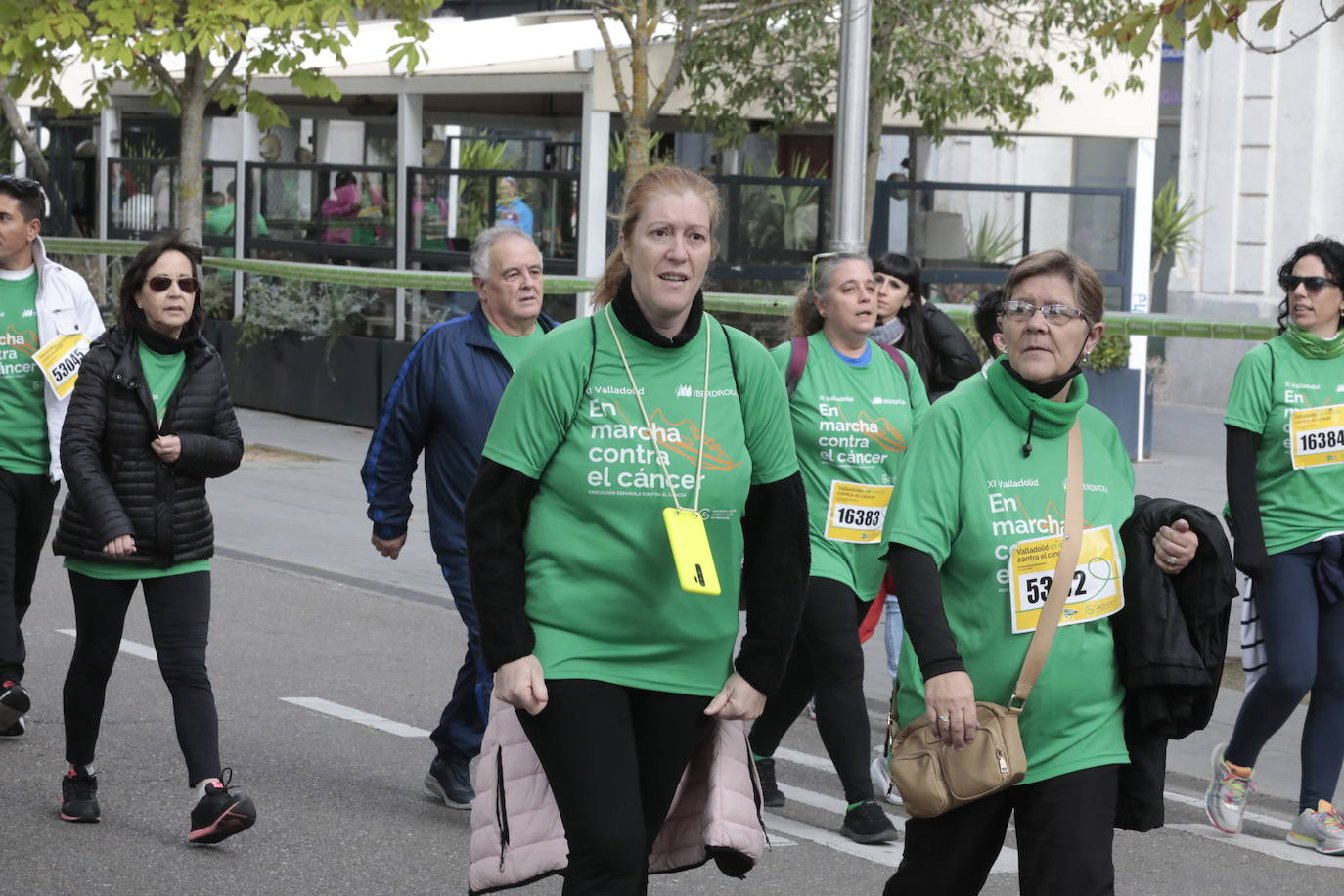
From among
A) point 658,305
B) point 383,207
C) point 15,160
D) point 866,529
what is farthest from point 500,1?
point 658,305

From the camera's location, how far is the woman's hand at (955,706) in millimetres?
3809

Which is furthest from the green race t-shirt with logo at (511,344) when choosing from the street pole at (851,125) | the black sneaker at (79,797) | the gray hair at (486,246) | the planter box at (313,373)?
the planter box at (313,373)

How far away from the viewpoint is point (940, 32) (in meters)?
15.8

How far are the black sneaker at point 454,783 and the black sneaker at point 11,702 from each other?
1681mm

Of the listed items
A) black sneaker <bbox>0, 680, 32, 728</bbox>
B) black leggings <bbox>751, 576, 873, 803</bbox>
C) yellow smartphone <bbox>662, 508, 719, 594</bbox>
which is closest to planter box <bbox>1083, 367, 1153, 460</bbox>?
black leggings <bbox>751, 576, 873, 803</bbox>

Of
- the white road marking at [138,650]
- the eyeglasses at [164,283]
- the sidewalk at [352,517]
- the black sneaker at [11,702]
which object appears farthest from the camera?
the white road marking at [138,650]

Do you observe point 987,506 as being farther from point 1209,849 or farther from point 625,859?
point 1209,849

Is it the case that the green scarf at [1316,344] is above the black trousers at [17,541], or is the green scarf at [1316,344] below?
above

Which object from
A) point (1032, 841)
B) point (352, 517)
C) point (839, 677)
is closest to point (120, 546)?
point (839, 677)

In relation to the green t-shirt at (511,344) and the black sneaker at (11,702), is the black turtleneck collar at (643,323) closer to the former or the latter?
the green t-shirt at (511,344)

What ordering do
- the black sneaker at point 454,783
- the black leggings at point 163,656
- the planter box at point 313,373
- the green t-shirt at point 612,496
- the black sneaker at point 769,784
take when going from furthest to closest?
the planter box at point 313,373
the black sneaker at point 769,784
the black sneaker at point 454,783
the black leggings at point 163,656
the green t-shirt at point 612,496

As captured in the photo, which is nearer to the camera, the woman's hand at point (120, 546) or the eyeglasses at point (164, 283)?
the woman's hand at point (120, 546)

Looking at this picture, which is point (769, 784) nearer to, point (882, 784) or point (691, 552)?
point (882, 784)

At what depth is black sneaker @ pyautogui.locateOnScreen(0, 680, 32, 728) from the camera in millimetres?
7168
